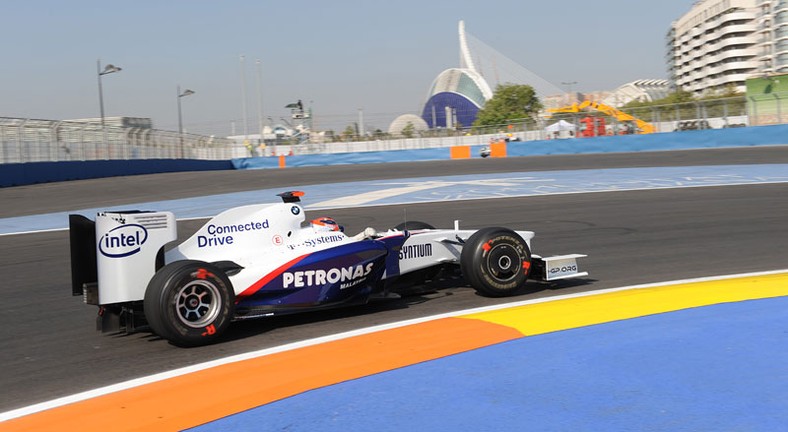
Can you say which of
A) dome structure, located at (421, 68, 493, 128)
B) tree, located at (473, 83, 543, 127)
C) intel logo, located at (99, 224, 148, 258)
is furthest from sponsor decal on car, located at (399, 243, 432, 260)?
dome structure, located at (421, 68, 493, 128)

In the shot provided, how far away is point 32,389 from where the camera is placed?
464 centimetres

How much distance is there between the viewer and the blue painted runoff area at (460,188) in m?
17.0

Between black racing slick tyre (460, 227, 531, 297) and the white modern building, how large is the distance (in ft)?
402

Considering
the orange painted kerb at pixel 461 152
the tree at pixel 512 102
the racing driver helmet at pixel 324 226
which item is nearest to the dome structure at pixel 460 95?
the tree at pixel 512 102

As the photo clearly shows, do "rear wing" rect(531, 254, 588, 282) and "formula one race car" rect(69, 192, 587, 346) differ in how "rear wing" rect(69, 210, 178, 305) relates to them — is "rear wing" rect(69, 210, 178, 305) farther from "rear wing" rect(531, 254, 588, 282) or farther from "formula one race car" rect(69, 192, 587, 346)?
"rear wing" rect(531, 254, 588, 282)

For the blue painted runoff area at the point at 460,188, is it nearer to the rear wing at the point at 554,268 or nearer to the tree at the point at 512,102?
the rear wing at the point at 554,268

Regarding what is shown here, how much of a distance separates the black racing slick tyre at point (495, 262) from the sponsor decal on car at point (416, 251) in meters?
0.31

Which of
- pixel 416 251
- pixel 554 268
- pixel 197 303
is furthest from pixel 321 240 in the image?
pixel 554 268

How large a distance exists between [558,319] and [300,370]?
214 centimetres

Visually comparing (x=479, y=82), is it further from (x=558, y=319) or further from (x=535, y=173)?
(x=558, y=319)

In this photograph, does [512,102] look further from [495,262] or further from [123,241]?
[123,241]

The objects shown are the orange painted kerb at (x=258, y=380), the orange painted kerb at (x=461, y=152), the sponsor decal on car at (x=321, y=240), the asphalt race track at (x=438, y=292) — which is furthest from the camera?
the orange painted kerb at (x=461, y=152)

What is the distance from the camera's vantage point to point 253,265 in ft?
19.4

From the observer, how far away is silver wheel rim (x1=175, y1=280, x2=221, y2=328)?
17.4ft
